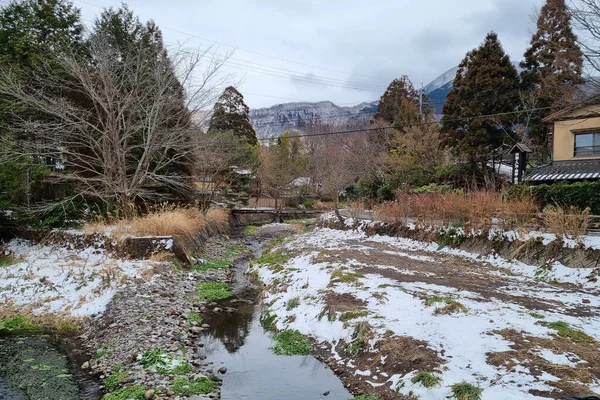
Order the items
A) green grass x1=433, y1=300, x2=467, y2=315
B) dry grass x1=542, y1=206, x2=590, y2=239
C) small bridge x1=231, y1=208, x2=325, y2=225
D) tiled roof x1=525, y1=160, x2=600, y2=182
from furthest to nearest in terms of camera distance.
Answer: small bridge x1=231, y1=208, x2=325, y2=225 < tiled roof x1=525, y1=160, x2=600, y2=182 < dry grass x1=542, y1=206, x2=590, y2=239 < green grass x1=433, y1=300, x2=467, y2=315

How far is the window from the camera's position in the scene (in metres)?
19.4

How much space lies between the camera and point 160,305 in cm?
814

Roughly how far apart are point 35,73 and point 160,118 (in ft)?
14.6

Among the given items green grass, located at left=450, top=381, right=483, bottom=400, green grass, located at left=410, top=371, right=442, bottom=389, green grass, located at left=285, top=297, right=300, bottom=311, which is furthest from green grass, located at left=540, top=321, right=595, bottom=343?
green grass, located at left=285, top=297, right=300, bottom=311

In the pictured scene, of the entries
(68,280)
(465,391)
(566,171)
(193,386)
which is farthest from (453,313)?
(566,171)

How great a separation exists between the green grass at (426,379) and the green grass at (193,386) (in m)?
2.63

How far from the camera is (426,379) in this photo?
437 cm

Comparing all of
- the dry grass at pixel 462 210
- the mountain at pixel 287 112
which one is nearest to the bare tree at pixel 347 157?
the dry grass at pixel 462 210

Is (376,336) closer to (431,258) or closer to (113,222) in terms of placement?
(431,258)

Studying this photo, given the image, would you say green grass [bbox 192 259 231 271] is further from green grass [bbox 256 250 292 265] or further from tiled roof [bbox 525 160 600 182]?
tiled roof [bbox 525 160 600 182]

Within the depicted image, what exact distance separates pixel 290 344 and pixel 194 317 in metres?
2.40

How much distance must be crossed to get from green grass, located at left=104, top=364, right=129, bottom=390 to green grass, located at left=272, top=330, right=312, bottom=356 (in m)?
2.31

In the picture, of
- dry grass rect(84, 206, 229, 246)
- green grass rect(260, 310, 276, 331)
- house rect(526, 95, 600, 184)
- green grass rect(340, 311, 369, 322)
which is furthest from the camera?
house rect(526, 95, 600, 184)

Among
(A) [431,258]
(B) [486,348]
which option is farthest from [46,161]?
(B) [486,348]
